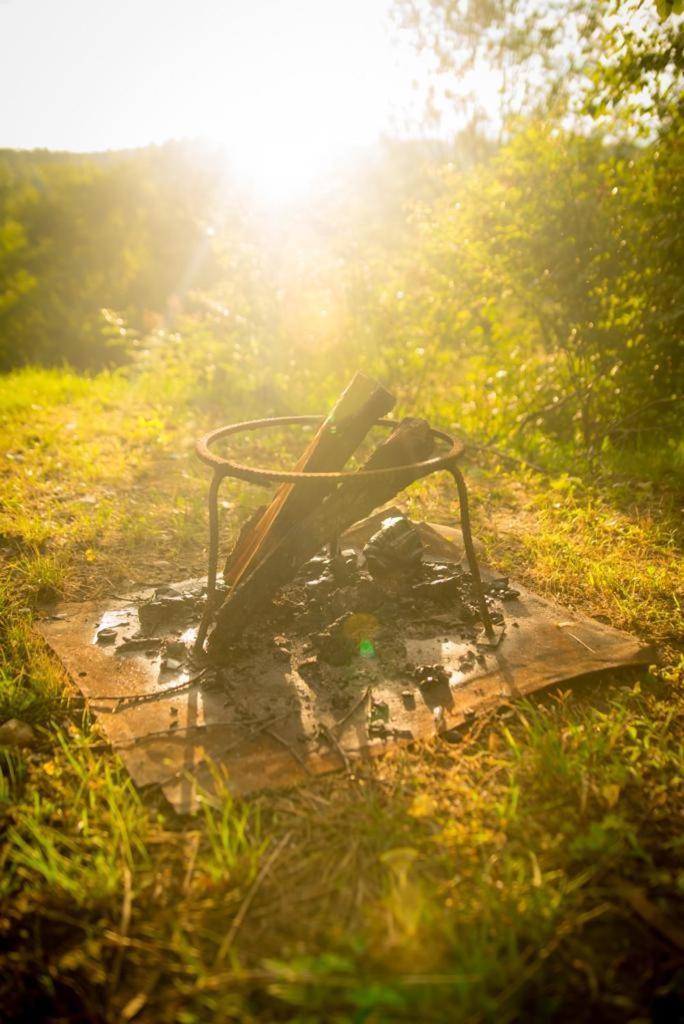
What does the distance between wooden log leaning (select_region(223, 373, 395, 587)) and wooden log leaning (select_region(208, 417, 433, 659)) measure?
0.06 metres

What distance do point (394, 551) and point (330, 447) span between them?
85 centimetres

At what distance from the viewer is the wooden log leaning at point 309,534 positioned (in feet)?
9.64

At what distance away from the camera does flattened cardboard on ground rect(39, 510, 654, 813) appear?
Answer: 7.59 feet

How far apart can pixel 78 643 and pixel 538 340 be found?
19.6 feet

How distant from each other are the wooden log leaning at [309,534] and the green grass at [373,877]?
0.77m

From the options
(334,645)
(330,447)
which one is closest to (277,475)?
(330,447)

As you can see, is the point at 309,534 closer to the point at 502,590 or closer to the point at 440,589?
the point at 440,589

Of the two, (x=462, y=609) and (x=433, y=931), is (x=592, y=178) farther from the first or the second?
(x=433, y=931)

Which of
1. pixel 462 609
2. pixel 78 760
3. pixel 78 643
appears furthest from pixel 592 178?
pixel 78 760

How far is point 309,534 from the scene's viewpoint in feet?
9.82

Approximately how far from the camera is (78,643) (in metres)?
3.05

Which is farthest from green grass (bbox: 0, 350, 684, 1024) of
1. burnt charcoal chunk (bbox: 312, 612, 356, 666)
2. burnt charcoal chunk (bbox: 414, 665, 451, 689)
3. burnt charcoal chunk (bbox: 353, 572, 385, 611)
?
burnt charcoal chunk (bbox: 353, 572, 385, 611)

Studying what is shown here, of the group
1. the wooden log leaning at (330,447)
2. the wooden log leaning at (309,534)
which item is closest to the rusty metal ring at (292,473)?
the wooden log leaning at (309,534)

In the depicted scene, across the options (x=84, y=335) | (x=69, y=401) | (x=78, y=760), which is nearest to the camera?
(x=78, y=760)
